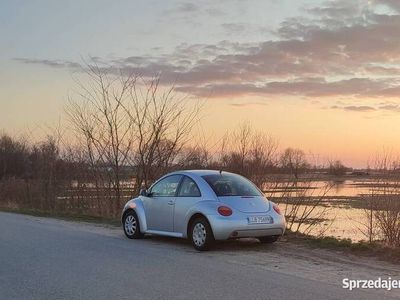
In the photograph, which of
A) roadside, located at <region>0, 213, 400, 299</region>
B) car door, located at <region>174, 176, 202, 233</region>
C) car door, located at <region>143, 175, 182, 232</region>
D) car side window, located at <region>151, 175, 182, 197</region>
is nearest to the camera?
roadside, located at <region>0, 213, 400, 299</region>

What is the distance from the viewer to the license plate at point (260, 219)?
10.6m

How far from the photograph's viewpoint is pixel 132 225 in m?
12.9

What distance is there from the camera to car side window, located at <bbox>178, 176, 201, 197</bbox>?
11328 millimetres

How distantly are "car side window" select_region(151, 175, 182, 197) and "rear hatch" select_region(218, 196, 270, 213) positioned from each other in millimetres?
1475

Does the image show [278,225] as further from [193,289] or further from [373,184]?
Answer: [193,289]

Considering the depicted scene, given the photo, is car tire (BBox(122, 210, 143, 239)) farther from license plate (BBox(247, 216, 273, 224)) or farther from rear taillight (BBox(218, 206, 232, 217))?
license plate (BBox(247, 216, 273, 224))

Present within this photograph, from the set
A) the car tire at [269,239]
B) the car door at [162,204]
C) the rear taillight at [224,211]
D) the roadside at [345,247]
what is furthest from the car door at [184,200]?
the roadside at [345,247]

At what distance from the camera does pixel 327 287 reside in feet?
24.6

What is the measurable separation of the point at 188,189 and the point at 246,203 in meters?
1.38

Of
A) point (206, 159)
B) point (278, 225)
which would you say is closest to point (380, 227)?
point (278, 225)

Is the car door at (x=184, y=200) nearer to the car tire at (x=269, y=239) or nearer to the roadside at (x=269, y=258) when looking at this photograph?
the roadside at (x=269, y=258)

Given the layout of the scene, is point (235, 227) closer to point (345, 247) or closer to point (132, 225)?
point (345, 247)

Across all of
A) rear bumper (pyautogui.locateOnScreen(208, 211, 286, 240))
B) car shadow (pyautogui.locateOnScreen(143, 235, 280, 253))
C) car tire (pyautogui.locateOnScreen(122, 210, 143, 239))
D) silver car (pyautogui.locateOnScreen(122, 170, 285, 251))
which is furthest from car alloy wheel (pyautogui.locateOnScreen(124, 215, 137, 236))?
rear bumper (pyautogui.locateOnScreen(208, 211, 286, 240))

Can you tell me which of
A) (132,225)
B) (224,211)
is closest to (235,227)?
(224,211)
